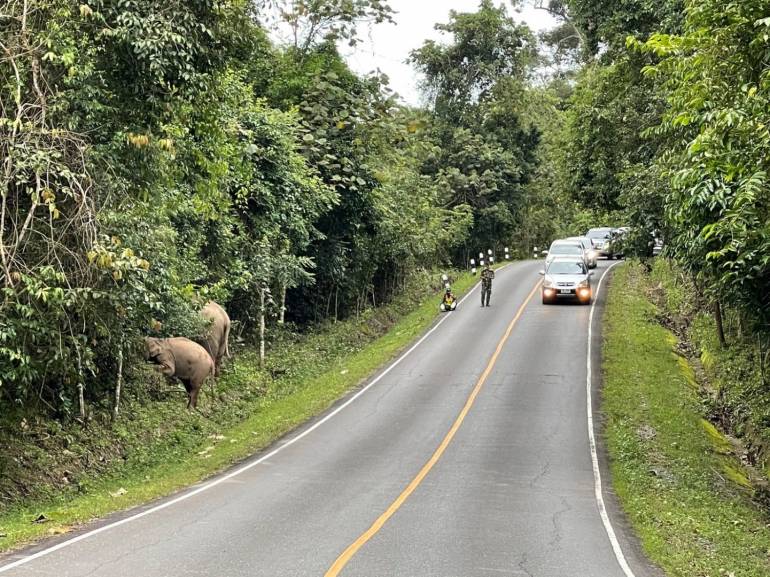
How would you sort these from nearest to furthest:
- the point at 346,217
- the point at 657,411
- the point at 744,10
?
the point at 744,10 → the point at 657,411 → the point at 346,217

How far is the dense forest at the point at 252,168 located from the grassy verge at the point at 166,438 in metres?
0.94

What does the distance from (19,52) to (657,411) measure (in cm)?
1662

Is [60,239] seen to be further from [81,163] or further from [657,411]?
[657,411]

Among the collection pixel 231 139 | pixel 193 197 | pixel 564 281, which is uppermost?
pixel 231 139

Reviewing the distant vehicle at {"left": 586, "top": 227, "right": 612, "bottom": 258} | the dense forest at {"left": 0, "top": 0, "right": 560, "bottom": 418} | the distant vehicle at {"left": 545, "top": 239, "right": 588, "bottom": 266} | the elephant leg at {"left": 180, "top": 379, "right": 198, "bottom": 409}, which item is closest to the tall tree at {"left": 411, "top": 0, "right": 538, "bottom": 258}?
the distant vehicle at {"left": 586, "top": 227, "right": 612, "bottom": 258}

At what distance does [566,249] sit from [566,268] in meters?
5.01

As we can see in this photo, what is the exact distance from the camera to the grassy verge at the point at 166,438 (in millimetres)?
13234

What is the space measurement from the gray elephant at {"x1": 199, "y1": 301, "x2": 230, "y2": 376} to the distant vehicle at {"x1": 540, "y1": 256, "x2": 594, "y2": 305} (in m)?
17.8

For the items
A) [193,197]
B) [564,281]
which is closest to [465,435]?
[193,197]

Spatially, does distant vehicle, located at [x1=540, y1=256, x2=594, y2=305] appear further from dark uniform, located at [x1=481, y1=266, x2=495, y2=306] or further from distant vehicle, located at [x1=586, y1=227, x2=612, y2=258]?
distant vehicle, located at [x1=586, y1=227, x2=612, y2=258]

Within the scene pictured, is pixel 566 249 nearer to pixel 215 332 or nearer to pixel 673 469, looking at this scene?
pixel 215 332

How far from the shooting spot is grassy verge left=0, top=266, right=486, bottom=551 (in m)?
13.2

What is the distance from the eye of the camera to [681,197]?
13.8 meters

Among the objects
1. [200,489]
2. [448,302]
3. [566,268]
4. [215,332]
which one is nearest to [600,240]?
[566,268]
